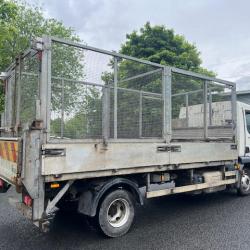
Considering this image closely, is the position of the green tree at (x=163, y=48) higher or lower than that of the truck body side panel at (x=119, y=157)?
higher

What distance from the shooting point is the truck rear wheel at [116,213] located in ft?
14.1

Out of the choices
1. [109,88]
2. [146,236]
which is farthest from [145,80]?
[146,236]

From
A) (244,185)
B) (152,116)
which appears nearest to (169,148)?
(152,116)

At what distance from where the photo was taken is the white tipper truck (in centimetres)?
381

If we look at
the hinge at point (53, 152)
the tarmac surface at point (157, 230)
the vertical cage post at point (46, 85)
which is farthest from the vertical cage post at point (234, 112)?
the vertical cage post at point (46, 85)

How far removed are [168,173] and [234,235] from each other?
1.51 metres

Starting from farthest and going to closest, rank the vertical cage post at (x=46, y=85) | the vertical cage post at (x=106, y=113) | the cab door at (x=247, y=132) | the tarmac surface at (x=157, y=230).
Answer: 1. the cab door at (x=247, y=132)
2. the vertical cage post at (x=106, y=113)
3. the tarmac surface at (x=157, y=230)
4. the vertical cage post at (x=46, y=85)

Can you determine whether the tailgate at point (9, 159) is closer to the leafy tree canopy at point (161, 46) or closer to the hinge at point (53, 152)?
the hinge at point (53, 152)

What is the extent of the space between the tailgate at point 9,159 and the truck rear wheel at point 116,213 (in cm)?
136

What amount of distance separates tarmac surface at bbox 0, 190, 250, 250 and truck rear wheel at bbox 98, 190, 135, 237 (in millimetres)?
138

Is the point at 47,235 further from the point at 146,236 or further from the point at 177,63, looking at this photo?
the point at 177,63

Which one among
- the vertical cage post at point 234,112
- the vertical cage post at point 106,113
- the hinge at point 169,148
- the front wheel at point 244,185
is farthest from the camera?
the front wheel at point 244,185

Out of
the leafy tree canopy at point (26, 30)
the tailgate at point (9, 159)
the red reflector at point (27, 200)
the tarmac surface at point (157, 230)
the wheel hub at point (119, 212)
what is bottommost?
the tarmac surface at point (157, 230)

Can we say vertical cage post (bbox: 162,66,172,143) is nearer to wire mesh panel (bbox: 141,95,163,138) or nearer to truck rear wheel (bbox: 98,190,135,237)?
wire mesh panel (bbox: 141,95,163,138)
